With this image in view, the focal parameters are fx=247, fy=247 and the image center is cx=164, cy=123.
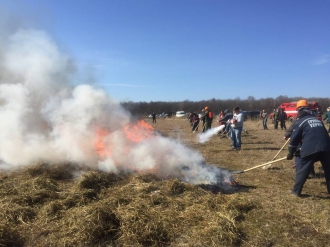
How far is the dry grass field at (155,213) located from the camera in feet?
13.4

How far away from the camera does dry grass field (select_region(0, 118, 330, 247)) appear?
408 centimetres

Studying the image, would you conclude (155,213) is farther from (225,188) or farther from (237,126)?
(237,126)

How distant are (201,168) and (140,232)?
397 centimetres

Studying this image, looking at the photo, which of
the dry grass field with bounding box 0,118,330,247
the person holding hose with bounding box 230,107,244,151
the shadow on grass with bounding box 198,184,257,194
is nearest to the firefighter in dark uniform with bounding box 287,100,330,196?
the dry grass field with bounding box 0,118,330,247

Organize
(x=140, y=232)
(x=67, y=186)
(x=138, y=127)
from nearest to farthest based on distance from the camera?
(x=140, y=232) → (x=67, y=186) → (x=138, y=127)

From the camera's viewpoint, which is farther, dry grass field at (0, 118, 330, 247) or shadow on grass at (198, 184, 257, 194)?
shadow on grass at (198, 184, 257, 194)

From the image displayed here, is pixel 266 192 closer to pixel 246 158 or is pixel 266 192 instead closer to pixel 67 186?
pixel 246 158

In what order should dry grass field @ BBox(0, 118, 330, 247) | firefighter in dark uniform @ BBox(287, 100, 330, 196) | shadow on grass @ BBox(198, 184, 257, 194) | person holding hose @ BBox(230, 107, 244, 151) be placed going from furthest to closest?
person holding hose @ BBox(230, 107, 244, 151)
shadow on grass @ BBox(198, 184, 257, 194)
firefighter in dark uniform @ BBox(287, 100, 330, 196)
dry grass field @ BBox(0, 118, 330, 247)

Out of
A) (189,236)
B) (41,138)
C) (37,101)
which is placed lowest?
(189,236)

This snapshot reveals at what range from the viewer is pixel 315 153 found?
5.54m

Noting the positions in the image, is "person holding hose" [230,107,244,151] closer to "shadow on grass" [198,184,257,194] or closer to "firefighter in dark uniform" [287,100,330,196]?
"shadow on grass" [198,184,257,194]

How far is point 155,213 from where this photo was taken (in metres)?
4.85

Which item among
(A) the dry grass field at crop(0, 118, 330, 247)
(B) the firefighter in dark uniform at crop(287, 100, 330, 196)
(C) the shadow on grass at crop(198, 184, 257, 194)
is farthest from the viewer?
(C) the shadow on grass at crop(198, 184, 257, 194)

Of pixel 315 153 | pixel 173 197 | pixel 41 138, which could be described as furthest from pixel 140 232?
pixel 41 138
